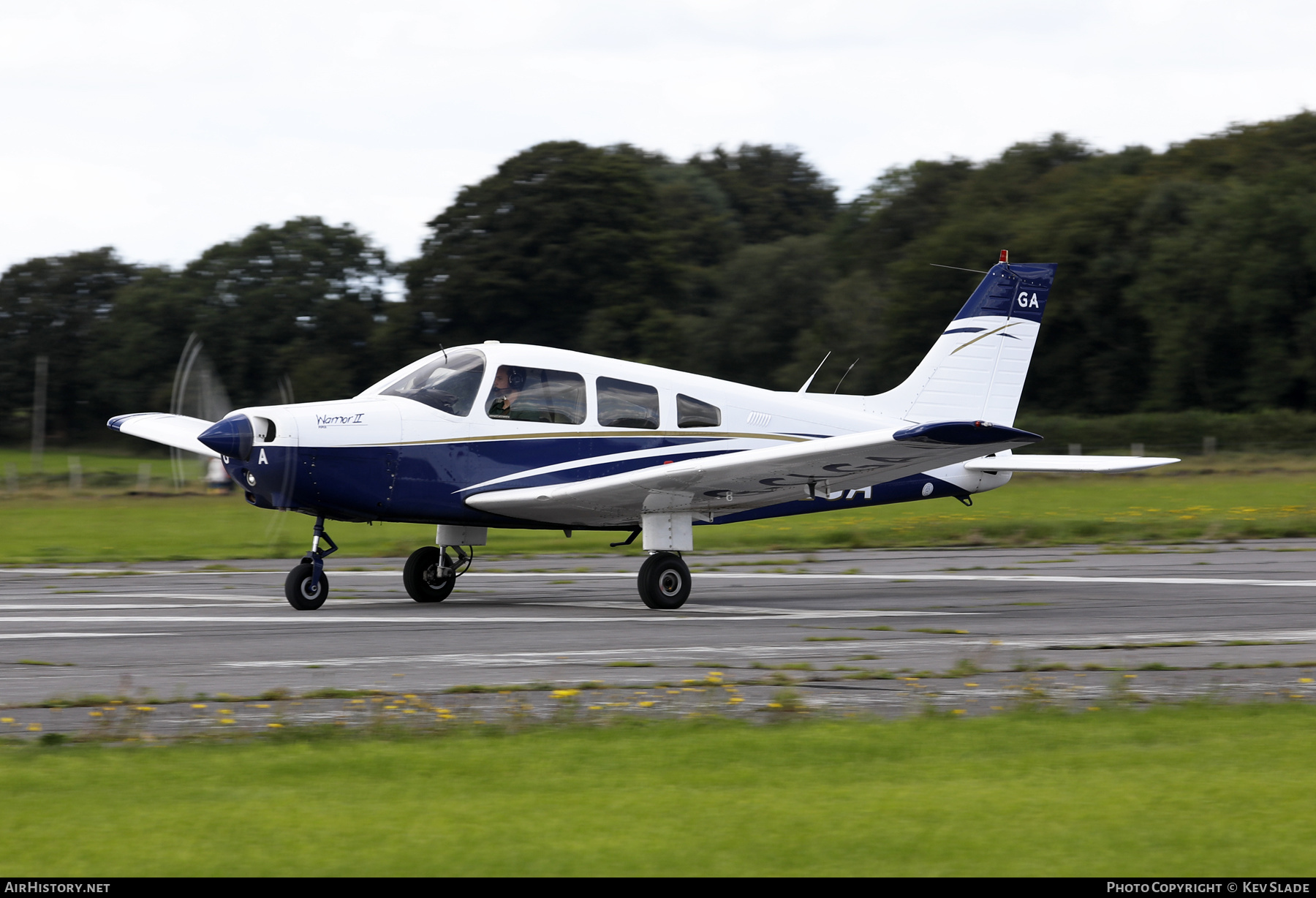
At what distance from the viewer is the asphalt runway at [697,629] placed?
8.73 meters

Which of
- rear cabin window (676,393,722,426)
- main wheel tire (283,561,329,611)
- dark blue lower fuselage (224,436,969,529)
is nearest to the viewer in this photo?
dark blue lower fuselage (224,436,969,529)

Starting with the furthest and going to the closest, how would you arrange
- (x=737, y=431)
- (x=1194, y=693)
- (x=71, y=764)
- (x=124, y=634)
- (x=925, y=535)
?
(x=925, y=535)
(x=737, y=431)
(x=124, y=634)
(x=1194, y=693)
(x=71, y=764)

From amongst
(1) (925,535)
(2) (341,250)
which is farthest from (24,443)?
(1) (925,535)

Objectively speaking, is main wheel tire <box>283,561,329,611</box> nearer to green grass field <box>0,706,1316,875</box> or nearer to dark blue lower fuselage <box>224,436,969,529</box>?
dark blue lower fuselage <box>224,436,969,529</box>

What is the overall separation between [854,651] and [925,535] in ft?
43.2

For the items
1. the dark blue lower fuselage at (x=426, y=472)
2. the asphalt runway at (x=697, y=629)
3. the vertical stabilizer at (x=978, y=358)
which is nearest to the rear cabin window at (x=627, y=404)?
the dark blue lower fuselage at (x=426, y=472)

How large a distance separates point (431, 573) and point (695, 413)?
3015 millimetres

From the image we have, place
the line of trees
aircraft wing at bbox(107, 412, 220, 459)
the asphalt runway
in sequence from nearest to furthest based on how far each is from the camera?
the asphalt runway
aircraft wing at bbox(107, 412, 220, 459)
the line of trees

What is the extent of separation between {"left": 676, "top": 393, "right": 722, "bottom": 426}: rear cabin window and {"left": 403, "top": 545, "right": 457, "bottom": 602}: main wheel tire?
8.73ft

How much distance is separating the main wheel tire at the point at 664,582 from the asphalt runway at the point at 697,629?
0.16 m

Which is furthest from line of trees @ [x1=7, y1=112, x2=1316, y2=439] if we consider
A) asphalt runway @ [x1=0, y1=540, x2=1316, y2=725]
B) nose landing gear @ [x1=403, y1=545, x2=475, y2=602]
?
nose landing gear @ [x1=403, y1=545, x2=475, y2=602]

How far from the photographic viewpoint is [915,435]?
1167 cm

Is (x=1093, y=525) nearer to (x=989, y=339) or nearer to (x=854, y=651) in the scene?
(x=989, y=339)

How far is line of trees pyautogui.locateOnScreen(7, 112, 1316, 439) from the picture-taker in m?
53.0
